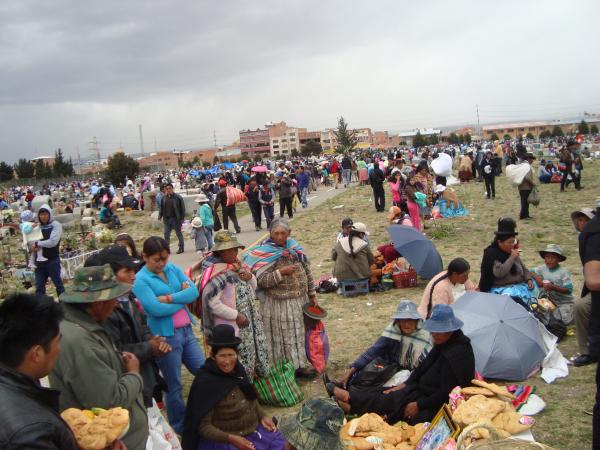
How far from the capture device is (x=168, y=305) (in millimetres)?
4566

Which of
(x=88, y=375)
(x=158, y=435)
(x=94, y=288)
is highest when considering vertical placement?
(x=94, y=288)

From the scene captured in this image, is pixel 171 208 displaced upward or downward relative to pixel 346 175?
upward

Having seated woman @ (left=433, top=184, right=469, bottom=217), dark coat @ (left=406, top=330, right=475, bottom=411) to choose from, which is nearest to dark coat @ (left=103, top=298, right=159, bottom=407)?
dark coat @ (left=406, top=330, right=475, bottom=411)

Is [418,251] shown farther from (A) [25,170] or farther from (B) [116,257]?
(A) [25,170]

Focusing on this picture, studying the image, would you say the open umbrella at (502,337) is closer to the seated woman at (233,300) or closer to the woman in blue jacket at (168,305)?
the seated woman at (233,300)

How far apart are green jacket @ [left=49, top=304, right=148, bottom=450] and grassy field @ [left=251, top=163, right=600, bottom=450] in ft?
9.50

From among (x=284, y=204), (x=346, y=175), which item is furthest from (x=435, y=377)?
(x=346, y=175)

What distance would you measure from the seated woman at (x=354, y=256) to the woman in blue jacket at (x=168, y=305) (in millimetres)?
4353

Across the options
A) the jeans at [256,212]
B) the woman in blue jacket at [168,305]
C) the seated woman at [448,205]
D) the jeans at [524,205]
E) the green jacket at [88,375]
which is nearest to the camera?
the green jacket at [88,375]

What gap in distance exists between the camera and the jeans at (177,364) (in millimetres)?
4625

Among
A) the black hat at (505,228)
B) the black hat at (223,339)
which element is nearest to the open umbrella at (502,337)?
the black hat at (505,228)

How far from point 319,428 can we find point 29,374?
1.74 metres

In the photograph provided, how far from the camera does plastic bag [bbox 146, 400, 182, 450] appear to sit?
11.5 ft

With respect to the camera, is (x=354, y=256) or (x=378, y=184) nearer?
(x=354, y=256)
